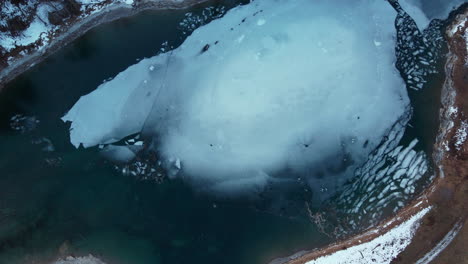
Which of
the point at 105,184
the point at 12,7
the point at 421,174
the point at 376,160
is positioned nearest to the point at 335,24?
the point at 376,160

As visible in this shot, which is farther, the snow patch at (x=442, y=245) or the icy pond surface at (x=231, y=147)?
the icy pond surface at (x=231, y=147)

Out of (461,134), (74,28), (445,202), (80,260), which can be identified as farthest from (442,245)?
(74,28)

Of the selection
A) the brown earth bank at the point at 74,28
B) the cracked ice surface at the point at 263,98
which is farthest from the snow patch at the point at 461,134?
the brown earth bank at the point at 74,28

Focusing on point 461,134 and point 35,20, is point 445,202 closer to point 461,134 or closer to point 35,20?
point 461,134

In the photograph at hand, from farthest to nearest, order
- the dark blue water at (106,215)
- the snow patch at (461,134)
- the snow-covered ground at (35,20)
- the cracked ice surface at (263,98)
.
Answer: the snow-covered ground at (35,20) < the snow patch at (461,134) < the cracked ice surface at (263,98) < the dark blue water at (106,215)

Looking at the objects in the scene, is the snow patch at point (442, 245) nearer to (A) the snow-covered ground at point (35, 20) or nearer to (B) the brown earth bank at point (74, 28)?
(B) the brown earth bank at point (74, 28)

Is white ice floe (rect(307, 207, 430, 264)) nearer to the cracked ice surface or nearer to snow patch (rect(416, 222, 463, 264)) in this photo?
snow patch (rect(416, 222, 463, 264))
